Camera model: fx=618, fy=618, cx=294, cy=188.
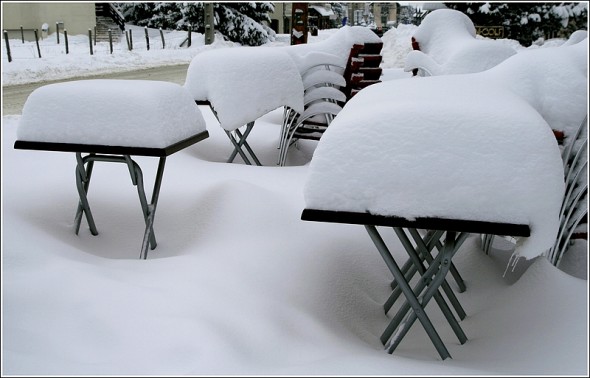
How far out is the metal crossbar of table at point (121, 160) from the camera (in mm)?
3297

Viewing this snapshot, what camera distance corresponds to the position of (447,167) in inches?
83.4

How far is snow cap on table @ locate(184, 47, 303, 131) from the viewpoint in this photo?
5.09 m

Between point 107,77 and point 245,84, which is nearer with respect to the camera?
point 245,84

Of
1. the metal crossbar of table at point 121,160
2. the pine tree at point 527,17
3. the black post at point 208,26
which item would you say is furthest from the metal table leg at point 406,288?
the black post at point 208,26

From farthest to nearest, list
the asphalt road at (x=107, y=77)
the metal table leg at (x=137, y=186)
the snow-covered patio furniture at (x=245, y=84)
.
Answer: the asphalt road at (x=107, y=77), the snow-covered patio furniture at (x=245, y=84), the metal table leg at (x=137, y=186)

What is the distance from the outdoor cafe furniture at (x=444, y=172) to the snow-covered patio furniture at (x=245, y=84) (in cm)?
292

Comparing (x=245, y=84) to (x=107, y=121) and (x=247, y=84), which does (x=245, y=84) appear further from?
(x=107, y=121)

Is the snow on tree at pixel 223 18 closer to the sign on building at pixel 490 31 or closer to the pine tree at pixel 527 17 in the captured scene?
the pine tree at pixel 527 17

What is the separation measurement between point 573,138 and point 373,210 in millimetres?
1313

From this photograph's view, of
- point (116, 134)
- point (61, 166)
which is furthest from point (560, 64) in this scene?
point (61, 166)

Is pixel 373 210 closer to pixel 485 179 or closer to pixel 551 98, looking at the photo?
pixel 485 179

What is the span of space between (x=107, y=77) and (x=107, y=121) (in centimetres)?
1073

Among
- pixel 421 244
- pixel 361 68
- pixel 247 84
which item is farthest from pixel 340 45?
pixel 421 244

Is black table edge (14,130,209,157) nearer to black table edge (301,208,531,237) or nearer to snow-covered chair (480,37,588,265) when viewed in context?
black table edge (301,208,531,237)
